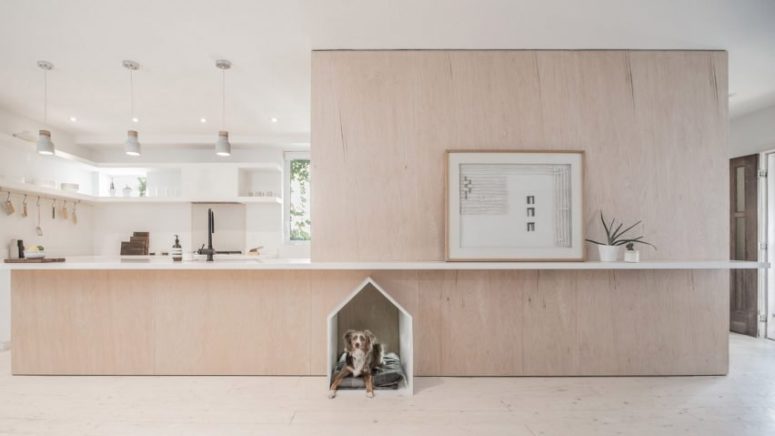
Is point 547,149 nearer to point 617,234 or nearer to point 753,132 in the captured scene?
point 617,234

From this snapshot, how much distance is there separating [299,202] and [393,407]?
385 cm

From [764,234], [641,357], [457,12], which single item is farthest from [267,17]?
[764,234]

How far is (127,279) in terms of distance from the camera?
273 centimetres

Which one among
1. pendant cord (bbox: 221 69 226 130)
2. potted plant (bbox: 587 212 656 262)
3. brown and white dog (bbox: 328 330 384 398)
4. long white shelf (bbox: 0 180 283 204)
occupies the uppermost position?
pendant cord (bbox: 221 69 226 130)

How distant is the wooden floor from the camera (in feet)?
6.48

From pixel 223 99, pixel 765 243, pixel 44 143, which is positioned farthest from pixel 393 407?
pixel 765 243

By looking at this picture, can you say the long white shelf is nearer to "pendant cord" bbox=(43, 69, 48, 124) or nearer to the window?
the window

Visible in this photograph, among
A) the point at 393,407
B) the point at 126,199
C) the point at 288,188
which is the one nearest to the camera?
the point at 393,407

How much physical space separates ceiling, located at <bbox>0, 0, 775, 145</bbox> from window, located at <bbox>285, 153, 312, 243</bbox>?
6.67ft

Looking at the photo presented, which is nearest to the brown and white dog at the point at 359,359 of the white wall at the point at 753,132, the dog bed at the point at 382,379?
the dog bed at the point at 382,379

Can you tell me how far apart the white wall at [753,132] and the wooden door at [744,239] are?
96mm

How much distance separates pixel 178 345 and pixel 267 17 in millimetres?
2241

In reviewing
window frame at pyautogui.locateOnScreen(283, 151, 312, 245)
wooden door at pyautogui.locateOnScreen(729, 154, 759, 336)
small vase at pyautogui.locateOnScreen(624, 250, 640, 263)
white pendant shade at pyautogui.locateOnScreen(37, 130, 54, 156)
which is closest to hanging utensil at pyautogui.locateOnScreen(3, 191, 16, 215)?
white pendant shade at pyautogui.locateOnScreen(37, 130, 54, 156)

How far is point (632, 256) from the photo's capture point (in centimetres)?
251
